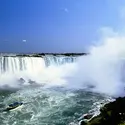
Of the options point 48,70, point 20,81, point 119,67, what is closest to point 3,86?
point 20,81

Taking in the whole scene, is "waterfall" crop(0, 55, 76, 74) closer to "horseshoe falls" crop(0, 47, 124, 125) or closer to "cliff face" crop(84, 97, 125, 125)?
"horseshoe falls" crop(0, 47, 124, 125)

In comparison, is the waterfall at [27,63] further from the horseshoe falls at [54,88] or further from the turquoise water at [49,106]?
the turquoise water at [49,106]

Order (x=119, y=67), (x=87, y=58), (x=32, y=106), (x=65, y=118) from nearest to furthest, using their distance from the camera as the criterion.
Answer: (x=65, y=118), (x=32, y=106), (x=119, y=67), (x=87, y=58)

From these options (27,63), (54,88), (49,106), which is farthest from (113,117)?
(27,63)

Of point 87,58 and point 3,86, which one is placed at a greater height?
point 87,58

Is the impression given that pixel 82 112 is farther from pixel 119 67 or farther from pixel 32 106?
pixel 119 67

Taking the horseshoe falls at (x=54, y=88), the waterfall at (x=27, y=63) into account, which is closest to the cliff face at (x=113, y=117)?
the horseshoe falls at (x=54, y=88)

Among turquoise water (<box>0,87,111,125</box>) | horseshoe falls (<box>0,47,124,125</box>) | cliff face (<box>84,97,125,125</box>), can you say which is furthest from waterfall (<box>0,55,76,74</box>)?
cliff face (<box>84,97,125,125</box>)

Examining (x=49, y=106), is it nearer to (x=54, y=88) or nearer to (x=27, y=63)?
(x=54, y=88)
